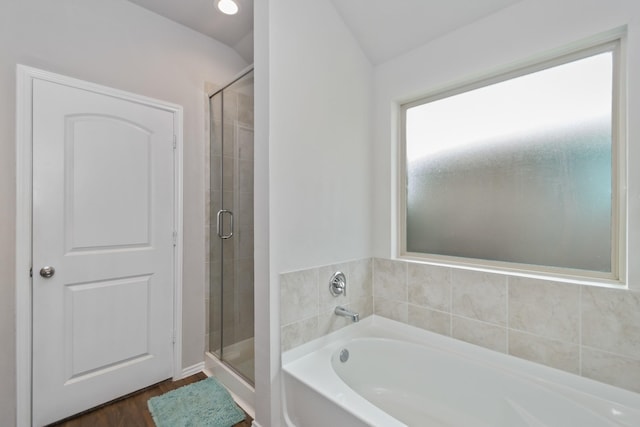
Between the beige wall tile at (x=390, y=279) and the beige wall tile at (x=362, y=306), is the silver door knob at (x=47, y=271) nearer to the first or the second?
the beige wall tile at (x=362, y=306)

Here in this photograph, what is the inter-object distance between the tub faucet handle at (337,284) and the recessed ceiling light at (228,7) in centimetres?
198

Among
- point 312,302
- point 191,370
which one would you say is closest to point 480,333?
point 312,302

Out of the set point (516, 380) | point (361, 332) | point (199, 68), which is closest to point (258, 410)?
point (361, 332)

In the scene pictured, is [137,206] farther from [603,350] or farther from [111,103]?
[603,350]

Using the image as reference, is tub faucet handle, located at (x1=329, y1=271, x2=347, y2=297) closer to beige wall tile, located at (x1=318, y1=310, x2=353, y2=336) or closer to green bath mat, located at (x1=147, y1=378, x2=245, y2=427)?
beige wall tile, located at (x1=318, y1=310, x2=353, y2=336)

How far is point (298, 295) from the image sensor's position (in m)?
1.61

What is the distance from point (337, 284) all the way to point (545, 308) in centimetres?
108

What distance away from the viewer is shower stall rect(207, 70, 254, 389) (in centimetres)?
197

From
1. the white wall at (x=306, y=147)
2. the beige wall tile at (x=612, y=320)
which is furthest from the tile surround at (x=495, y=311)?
the white wall at (x=306, y=147)

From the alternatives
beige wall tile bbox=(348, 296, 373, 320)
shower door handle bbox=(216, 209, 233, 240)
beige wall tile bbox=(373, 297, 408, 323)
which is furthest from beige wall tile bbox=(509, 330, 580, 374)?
shower door handle bbox=(216, 209, 233, 240)

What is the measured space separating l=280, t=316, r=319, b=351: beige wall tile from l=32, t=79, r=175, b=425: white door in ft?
3.58

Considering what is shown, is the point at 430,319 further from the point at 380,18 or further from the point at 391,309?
the point at 380,18

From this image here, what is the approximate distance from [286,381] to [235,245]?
995mm

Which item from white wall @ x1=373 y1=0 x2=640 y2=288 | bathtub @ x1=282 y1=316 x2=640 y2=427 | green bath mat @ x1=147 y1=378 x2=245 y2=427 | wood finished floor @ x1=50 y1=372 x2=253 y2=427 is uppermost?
white wall @ x1=373 y1=0 x2=640 y2=288
